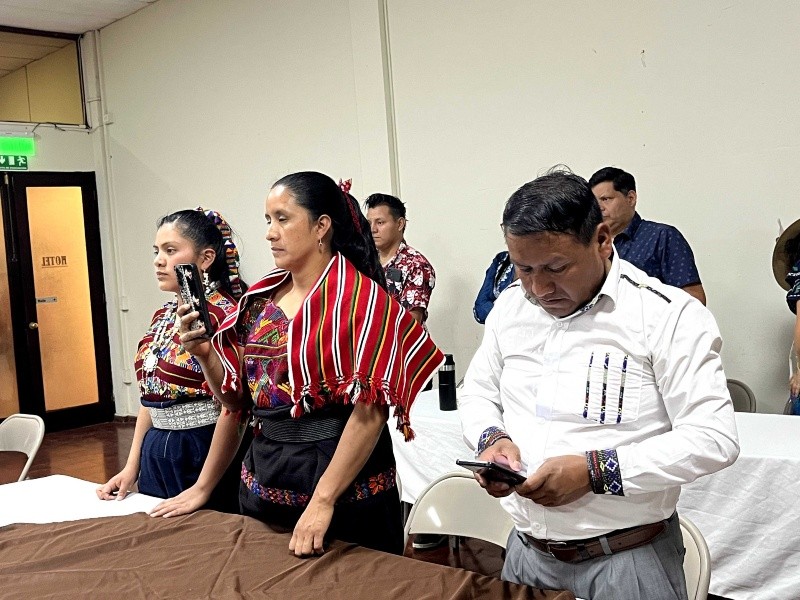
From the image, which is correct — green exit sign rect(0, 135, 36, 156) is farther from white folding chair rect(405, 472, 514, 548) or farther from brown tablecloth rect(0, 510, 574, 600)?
white folding chair rect(405, 472, 514, 548)

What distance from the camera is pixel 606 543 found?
1493mm

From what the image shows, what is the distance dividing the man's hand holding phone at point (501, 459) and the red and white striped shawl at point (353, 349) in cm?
38

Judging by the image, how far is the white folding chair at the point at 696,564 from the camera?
5.40 ft

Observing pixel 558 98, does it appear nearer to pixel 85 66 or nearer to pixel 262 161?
pixel 262 161

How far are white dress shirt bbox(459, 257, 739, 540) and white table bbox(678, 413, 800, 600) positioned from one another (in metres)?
1.33

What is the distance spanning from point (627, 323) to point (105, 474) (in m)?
5.21

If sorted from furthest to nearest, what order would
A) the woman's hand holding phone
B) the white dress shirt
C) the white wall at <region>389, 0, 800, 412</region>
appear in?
the white wall at <region>389, 0, 800, 412</region> → the woman's hand holding phone → the white dress shirt

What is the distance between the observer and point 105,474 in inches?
235

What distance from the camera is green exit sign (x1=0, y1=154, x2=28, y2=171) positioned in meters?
7.56

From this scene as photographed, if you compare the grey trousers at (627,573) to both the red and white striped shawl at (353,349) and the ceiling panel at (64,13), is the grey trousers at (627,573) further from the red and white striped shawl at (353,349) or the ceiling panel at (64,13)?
the ceiling panel at (64,13)

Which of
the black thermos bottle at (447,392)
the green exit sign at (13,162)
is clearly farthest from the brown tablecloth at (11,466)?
the black thermos bottle at (447,392)

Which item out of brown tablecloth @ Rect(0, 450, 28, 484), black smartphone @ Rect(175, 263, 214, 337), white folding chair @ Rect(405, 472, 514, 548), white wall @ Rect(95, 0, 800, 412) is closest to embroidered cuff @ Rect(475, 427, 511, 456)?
white folding chair @ Rect(405, 472, 514, 548)

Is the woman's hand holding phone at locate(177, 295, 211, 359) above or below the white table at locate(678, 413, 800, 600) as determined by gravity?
above

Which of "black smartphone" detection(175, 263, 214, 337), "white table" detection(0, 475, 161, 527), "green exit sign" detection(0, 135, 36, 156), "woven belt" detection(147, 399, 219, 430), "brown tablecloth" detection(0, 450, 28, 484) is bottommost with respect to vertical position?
"brown tablecloth" detection(0, 450, 28, 484)
